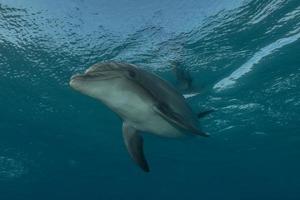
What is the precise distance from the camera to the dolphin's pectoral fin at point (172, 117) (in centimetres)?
551

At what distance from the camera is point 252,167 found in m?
46.2

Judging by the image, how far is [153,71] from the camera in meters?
17.4

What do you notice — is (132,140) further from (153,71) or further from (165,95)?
(153,71)

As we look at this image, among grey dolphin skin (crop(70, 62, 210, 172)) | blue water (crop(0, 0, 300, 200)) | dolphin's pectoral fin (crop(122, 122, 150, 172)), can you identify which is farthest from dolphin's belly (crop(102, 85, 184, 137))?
blue water (crop(0, 0, 300, 200))

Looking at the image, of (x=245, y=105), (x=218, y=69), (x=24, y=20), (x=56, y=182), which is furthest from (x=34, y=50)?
(x=56, y=182)

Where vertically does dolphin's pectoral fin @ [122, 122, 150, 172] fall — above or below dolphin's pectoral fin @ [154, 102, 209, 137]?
below

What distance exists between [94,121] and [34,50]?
10.8 metres

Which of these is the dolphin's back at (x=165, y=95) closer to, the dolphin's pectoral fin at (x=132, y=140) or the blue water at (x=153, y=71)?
the dolphin's pectoral fin at (x=132, y=140)

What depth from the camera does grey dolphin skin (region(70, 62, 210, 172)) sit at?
5254 mm

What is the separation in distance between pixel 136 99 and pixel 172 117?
24.3 inches

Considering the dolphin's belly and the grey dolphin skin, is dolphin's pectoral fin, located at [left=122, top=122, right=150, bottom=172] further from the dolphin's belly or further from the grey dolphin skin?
the dolphin's belly

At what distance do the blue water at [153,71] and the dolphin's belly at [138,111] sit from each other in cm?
696

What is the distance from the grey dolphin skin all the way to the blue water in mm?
6925

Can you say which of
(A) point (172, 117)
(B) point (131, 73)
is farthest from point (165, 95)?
(B) point (131, 73)
